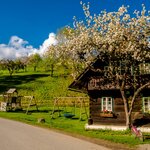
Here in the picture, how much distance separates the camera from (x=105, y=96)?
97.7 ft

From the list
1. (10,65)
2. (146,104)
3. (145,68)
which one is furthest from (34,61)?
(145,68)

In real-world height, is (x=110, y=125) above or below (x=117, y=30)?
below

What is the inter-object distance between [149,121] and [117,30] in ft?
27.2

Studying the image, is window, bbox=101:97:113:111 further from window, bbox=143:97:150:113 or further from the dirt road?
the dirt road

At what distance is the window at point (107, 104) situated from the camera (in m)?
29.6

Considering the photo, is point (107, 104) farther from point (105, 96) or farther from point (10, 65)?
point (10, 65)

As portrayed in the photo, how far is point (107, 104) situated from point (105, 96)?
30.2 inches

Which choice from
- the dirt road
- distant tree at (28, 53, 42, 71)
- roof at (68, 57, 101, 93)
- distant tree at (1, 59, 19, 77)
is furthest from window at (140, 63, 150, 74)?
distant tree at (28, 53, 42, 71)

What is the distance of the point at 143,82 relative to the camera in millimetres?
27016

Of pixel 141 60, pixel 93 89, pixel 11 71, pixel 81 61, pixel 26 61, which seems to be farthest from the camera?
pixel 26 61

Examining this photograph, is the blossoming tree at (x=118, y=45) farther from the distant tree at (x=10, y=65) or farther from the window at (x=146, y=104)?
the distant tree at (x=10, y=65)

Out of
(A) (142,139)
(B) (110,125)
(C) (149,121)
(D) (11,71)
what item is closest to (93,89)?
(B) (110,125)

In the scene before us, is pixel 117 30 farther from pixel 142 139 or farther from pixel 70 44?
pixel 142 139

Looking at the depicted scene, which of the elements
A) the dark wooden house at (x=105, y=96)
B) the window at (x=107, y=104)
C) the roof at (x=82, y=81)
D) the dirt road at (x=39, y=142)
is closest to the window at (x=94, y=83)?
the dark wooden house at (x=105, y=96)
